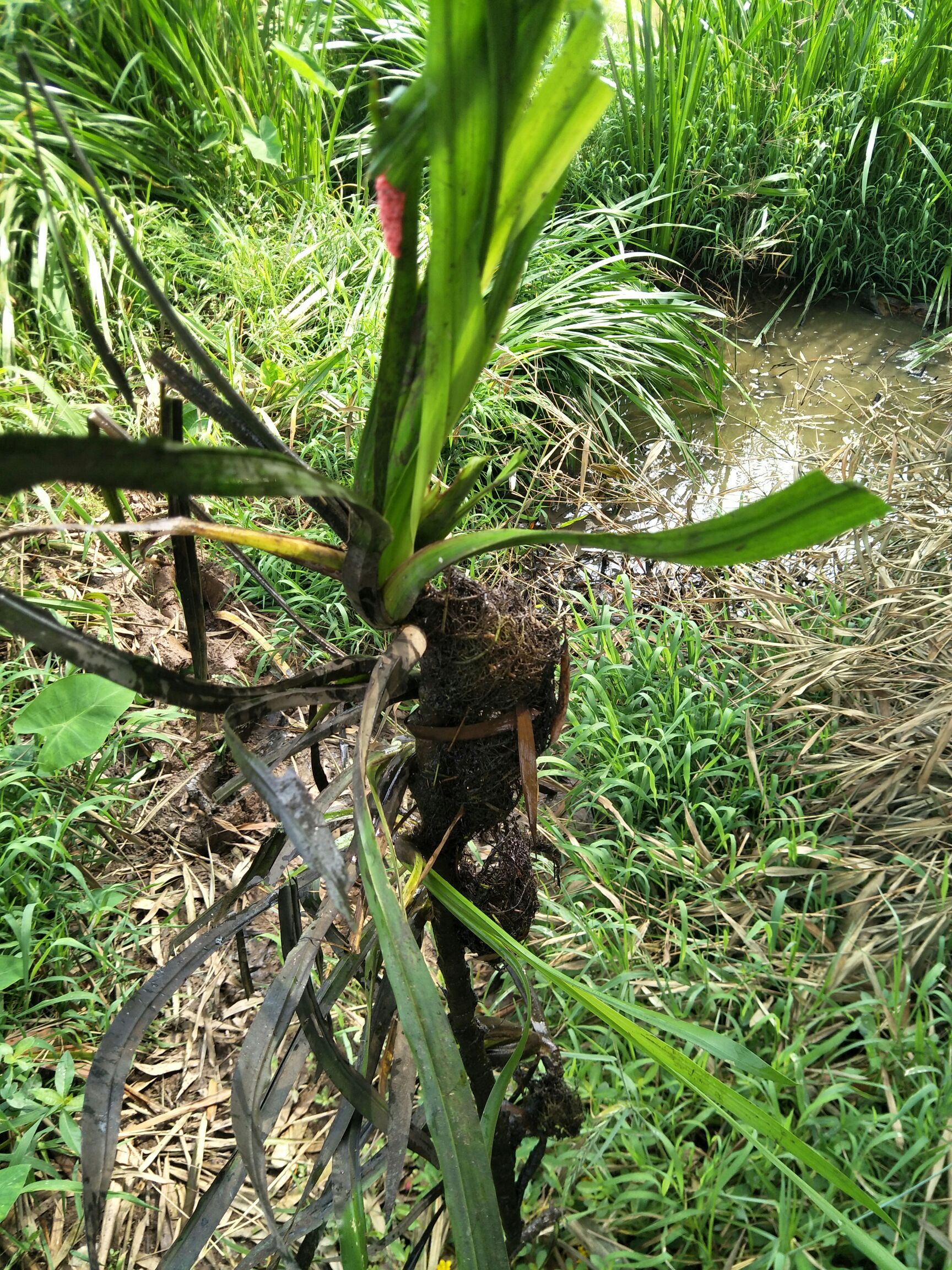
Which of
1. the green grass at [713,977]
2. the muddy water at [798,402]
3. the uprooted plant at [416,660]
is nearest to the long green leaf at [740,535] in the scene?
the uprooted plant at [416,660]

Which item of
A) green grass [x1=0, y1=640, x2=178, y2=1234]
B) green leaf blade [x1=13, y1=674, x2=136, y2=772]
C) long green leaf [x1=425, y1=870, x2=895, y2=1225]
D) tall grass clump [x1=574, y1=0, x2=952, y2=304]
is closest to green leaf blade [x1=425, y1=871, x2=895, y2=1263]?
long green leaf [x1=425, y1=870, x2=895, y2=1225]

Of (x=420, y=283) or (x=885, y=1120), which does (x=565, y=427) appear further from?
(x=420, y=283)

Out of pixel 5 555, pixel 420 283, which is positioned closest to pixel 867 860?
pixel 420 283

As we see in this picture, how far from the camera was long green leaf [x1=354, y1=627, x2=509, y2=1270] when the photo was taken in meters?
0.58

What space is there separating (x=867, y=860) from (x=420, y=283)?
4.28ft

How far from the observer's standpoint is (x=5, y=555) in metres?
1.93

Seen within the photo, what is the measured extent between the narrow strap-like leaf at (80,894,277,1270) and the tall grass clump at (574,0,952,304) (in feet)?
10.1

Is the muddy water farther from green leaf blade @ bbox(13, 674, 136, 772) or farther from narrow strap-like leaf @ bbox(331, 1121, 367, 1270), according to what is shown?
narrow strap-like leaf @ bbox(331, 1121, 367, 1270)

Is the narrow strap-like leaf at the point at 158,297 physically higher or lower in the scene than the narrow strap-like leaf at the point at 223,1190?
higher

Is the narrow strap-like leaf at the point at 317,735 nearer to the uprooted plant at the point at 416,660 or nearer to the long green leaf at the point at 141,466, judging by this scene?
the uprooted plant at the point at 416,660

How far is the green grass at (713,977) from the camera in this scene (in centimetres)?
113

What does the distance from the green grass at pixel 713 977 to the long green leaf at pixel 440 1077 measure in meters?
0.62

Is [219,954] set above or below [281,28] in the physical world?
below

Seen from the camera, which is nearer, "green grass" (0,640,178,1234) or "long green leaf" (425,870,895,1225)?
"long green leaf" (425,870,895,1225)
